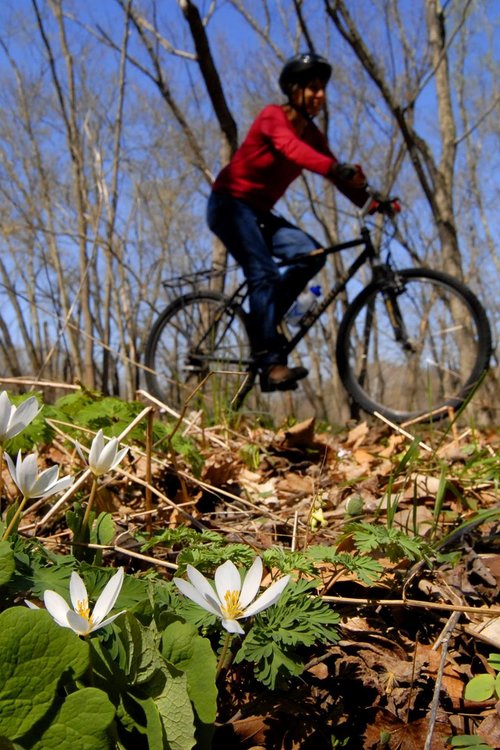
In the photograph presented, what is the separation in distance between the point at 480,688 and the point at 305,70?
12.4 feet

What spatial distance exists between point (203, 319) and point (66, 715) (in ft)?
13.8

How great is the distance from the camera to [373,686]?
28.6 inches

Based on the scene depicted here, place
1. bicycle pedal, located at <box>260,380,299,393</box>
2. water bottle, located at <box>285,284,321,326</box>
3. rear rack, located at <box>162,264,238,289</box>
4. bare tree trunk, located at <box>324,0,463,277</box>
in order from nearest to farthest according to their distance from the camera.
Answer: bicycle pedal, located at <box>260,380,299,393</box> < water bottle, located at <box>285,284,321,326</box> < rear rack, located at <box>162,264,238,289</box> < bare tree trunk, located at <box>324,0,463,277</box>

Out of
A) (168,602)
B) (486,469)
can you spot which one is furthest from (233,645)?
(486,469)

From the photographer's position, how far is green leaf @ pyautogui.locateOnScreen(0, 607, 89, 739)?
0.44 m

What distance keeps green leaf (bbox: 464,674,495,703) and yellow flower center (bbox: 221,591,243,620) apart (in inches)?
13.8

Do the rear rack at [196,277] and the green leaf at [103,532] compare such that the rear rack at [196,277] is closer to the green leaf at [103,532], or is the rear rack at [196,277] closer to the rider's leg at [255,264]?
the rider's leg at [255,264]

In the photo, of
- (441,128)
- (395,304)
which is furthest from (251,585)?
(441,128)

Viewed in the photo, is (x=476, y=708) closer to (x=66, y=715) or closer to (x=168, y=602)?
(x=168, y=602)

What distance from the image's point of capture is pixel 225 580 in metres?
0.60

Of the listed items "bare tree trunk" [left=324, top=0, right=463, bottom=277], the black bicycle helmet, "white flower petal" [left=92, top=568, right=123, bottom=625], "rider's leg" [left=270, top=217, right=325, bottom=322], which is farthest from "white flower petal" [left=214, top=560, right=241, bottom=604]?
"bare tree trunk" [left=324, top=0, right=463, bottom=277]

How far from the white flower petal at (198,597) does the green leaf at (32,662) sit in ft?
0.31

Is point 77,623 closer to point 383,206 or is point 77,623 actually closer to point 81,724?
point 81,724

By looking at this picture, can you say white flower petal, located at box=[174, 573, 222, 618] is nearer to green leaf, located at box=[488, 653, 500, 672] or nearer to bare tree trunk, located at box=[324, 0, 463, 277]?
green leaf, located at box=[488, 653, 500, 672]
